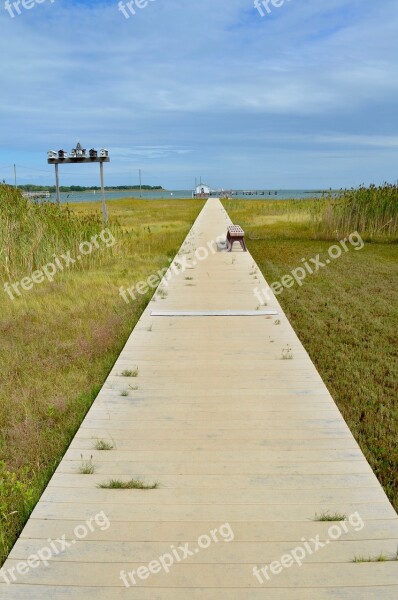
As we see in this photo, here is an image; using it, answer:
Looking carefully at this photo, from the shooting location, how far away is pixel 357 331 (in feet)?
21.0

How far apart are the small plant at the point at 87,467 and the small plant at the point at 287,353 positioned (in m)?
2.50

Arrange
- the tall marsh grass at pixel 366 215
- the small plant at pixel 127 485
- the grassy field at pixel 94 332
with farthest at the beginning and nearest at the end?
the tall marsh grass at pixel 366 215 → the grassy field at pixel 94 332 → the small plant at pixel 127 485

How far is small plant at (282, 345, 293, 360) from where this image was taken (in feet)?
16.7

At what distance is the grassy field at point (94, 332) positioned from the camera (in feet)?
11.8

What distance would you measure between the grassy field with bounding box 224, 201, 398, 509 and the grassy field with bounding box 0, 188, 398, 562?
0.05ft

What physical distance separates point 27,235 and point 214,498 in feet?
27.9

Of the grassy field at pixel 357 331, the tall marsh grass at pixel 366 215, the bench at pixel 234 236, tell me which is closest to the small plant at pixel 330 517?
the grassy field at pixel 357 331

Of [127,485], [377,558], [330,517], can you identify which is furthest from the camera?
[127,485]

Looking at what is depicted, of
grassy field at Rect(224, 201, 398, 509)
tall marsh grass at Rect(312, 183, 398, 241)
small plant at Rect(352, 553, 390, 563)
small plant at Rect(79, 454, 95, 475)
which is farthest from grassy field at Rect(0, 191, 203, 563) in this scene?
tall marsh grass at Rect(312, 183, 398, 241)

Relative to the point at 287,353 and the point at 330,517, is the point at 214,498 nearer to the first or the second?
the point at 330,517

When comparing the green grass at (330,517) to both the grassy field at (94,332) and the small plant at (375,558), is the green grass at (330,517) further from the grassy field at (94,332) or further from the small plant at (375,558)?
the grassy field at (94,332)

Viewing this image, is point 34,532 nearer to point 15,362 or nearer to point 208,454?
point 208,454

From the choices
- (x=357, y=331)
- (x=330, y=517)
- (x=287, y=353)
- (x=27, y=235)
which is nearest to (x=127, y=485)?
(x=330, y=517)

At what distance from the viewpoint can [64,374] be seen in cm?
501
